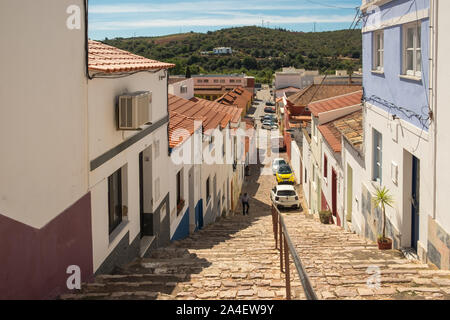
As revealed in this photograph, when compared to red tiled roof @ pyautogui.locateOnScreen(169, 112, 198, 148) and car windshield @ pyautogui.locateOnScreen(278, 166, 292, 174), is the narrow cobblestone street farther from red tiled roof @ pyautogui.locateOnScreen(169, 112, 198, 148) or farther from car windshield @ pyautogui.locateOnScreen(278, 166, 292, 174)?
car windshield @ pyautogui.locateOnScreen(278, 166, 292, 174)

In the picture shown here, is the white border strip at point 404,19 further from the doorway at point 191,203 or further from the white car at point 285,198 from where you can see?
the white car at point 285,198

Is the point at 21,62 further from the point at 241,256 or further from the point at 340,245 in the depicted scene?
the point at 340,245

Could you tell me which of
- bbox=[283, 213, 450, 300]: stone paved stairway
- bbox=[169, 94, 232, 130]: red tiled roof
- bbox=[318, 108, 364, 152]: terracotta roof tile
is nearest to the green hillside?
bbox=[169, 94, 232, 130]: red tiled roof

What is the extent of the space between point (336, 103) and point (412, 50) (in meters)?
12.4

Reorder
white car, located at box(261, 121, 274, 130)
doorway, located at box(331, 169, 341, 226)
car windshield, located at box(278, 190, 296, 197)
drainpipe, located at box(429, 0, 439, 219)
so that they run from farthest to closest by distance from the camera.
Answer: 1. white car, located at box(261, 121, 274, 130)
2. car windshield, located at box(278, 190, 296, 197)
3. doorway, located at box(331, 169, 341, 226)
4. drainpipe, located at box(429, 0, 439, 219)

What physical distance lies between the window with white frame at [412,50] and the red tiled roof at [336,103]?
1089cm

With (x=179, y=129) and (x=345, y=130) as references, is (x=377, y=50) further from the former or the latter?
(x=179, y=129)

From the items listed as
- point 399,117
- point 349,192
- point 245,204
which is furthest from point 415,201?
point 245,204

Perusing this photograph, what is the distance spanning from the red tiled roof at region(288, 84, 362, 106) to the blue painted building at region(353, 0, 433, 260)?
75.8ft

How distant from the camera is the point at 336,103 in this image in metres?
Answer: 20.6

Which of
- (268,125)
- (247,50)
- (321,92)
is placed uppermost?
(247,50)

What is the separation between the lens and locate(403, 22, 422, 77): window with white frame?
791 cm

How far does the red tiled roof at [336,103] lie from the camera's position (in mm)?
19828

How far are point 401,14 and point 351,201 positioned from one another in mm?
7090
